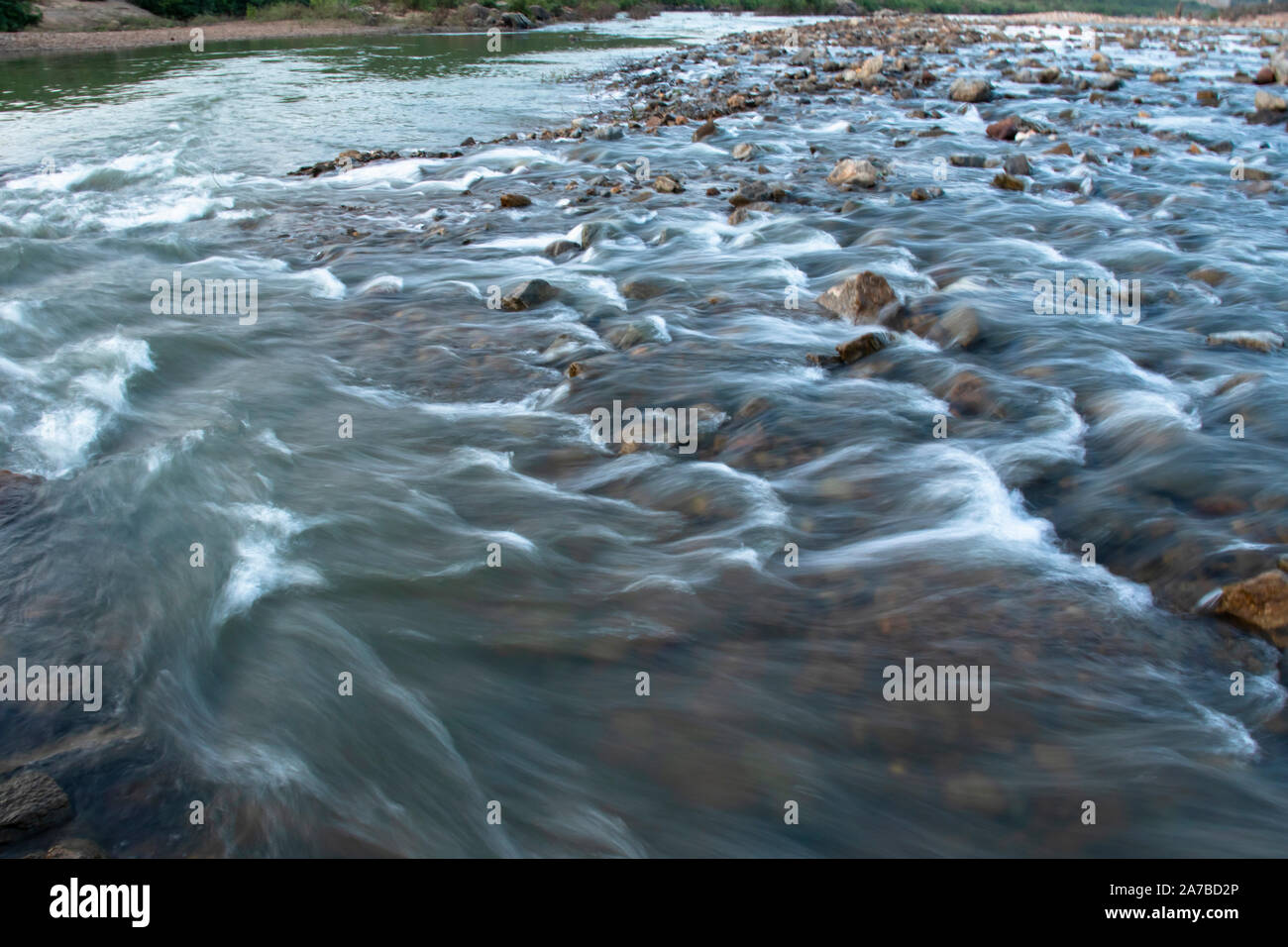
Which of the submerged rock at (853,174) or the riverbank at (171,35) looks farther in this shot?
the riverbank at (171,35)

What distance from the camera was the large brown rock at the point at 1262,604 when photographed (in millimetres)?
4523

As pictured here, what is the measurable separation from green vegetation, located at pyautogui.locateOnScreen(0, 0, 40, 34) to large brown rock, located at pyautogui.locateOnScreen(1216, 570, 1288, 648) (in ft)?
149

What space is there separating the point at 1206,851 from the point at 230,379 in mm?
7972

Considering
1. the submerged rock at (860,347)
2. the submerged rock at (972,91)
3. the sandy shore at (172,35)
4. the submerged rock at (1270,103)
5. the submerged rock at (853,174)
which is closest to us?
the submerged rock at (860,347)

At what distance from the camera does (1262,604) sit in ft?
15.0

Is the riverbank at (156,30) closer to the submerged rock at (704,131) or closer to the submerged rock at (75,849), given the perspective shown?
the submerged rock at (704,131)

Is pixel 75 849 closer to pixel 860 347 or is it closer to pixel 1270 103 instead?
pixel 860 347

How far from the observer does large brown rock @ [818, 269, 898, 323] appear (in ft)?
29.9

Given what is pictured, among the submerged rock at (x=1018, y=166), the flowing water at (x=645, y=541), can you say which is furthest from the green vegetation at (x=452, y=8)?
the submerged rock at (x=1018, y=166)

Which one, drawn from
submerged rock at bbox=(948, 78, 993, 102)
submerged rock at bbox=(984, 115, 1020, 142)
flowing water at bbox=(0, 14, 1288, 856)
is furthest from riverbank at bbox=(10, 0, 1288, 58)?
submerged rock at bbox=(984, 115, 1020, 142)

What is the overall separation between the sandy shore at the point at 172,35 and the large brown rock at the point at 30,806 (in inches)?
1554

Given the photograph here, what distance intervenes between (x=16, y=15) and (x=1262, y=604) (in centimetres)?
4700

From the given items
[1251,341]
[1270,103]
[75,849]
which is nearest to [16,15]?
[1270,103]
